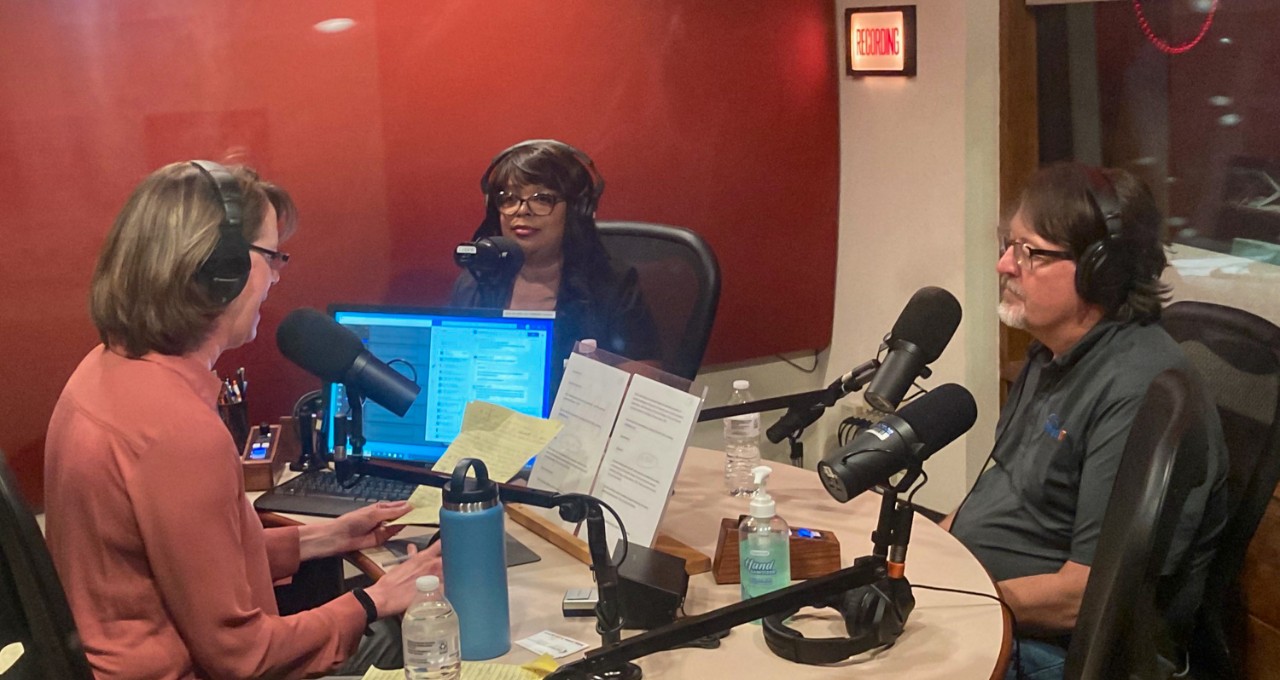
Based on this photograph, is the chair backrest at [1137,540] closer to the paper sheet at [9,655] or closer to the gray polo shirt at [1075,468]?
the gray polo shirt at [1075,468]

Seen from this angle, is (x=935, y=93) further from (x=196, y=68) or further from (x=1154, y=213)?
(x=196, y=68)

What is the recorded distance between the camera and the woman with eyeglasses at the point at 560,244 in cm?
271

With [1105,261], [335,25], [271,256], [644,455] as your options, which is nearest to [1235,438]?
[1105,261]

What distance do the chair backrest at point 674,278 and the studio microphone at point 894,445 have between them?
127 cm

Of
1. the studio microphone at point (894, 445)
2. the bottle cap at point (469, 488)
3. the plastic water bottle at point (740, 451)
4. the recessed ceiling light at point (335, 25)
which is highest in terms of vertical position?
the recessed ceiling light at point (335, 25)

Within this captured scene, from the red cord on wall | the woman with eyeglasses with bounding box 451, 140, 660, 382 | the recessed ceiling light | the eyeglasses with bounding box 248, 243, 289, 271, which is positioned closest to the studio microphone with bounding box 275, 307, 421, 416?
A: the eyeglasses with bounding box 248, 243, 289, 271

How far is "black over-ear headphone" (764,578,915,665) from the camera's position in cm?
154

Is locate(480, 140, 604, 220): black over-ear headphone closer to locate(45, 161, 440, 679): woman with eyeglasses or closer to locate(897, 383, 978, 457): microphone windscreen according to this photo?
locate(45, 161, 440, 679): woman with eyeglasses

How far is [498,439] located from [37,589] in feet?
2.03

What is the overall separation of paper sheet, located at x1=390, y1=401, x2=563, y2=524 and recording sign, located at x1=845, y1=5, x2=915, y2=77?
224cm

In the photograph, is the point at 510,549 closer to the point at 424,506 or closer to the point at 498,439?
the point at 424,506

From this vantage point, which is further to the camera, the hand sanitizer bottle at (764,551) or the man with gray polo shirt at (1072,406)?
the man with gray polo shirt at (1072,406)

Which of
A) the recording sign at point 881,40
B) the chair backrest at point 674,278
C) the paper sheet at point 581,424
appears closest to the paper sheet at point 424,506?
the paper sheet at point 581,424

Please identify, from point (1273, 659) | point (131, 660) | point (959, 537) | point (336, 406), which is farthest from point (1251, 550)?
point (131, 660)
